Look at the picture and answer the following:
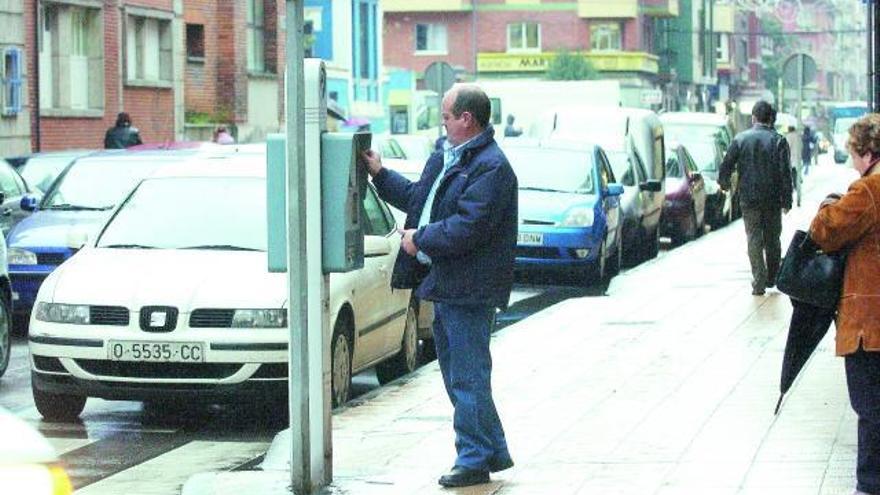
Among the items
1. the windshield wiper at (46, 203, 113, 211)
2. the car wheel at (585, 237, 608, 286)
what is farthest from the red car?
the windshield wiper at (46, 203, 113, 211)

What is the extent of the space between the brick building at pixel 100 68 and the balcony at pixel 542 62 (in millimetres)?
50650

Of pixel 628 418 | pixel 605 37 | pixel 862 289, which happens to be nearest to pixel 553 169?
pixel 628 418

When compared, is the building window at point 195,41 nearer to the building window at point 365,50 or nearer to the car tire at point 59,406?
the building window at point 365,50

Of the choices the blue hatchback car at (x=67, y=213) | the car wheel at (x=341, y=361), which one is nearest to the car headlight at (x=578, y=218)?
the blue hatchback car at (x=67, y=213)

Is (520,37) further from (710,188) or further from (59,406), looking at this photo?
(59,406)

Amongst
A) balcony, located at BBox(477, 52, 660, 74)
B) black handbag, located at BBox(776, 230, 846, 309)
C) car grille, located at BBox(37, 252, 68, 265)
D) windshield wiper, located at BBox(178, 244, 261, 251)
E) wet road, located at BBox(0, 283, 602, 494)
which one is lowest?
wet road, located at BBox(0, 283, 602, 494)

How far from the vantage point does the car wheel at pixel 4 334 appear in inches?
597

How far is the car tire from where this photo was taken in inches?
508

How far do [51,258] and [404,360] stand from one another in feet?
16.7

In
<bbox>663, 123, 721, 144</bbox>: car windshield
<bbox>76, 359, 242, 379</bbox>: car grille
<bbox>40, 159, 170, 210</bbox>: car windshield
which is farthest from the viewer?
<bbox>663, 123, 721, 144</bbox>: car windshield

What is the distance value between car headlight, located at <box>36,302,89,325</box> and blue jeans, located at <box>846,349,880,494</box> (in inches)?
198

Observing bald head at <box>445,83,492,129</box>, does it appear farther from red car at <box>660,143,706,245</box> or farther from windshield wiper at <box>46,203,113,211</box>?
red car at <box>660,143,706,245</box>

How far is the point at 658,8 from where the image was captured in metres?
101

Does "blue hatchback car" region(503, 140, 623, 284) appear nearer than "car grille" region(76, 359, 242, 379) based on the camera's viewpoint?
No
